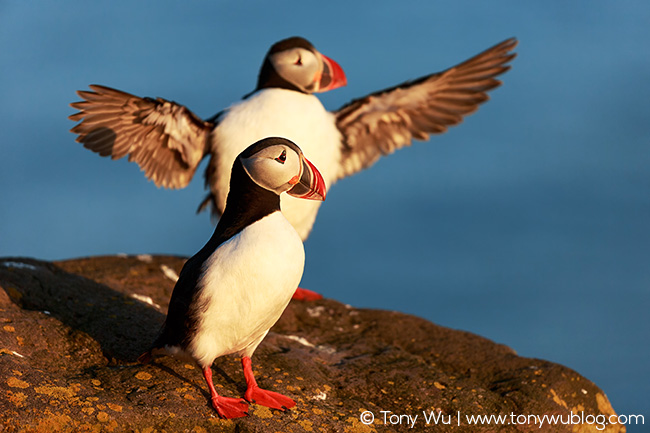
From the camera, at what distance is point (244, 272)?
4.54 metres

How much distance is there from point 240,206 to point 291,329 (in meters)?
2.61

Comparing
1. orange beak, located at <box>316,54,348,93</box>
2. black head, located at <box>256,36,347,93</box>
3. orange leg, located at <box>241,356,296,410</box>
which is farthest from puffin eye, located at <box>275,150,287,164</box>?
orange beak, located at <box>316,54,348,93</box>

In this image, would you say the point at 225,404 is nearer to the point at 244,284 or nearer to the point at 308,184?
the point at 244,284

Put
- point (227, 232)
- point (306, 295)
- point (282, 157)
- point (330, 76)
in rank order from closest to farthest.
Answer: point (282, 157) < point (227, 232) < point (330, 76) < point (306, 295)

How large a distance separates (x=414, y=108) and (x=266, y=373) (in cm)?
430

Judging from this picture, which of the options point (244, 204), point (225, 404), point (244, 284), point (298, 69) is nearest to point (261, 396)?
point (225, 404)

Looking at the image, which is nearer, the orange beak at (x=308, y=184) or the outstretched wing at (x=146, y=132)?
Result: the orange beak at (x=308, y=184)

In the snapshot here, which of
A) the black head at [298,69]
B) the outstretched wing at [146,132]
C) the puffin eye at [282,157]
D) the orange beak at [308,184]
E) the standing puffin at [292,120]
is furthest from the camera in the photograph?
the black head at [298,69]

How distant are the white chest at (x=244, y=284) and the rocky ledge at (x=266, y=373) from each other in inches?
18.8

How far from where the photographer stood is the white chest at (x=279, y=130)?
24.1ft

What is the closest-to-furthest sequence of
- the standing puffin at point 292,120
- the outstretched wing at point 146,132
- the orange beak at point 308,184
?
1. the orange beak at point 308,184
2. the outstretched wing at point 146,132
3. the standing puffin at point 292,120

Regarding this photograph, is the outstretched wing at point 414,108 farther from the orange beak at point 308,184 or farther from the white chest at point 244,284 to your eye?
the white chest at point 244,284

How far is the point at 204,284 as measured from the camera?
182 inches

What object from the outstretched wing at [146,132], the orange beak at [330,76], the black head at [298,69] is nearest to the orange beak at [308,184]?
the outstretched wing at [146,132]
